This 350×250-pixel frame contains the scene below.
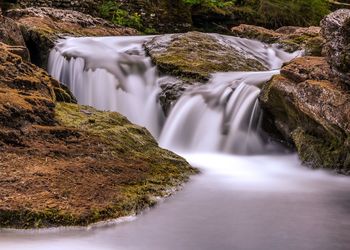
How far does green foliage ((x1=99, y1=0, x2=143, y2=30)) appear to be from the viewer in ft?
52.9

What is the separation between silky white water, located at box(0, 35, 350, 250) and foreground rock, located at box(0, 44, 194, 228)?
144 mm

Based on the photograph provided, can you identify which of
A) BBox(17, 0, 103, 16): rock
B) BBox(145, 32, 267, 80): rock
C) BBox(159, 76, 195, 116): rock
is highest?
BBox(145, 32, 267, 80): rock

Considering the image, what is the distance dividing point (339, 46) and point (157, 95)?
3.81 m

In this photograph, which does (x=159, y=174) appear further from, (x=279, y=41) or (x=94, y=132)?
(x=279, y=41)

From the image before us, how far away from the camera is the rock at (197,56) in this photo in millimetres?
8984

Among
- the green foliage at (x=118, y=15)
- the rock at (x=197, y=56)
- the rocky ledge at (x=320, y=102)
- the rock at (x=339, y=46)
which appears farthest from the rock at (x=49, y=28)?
the rock at (x=339, y=46)

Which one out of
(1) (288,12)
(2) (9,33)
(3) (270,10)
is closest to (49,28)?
(2) (9,33)

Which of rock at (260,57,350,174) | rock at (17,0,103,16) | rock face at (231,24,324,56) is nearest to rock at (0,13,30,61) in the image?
rock at (260,57,350,174)

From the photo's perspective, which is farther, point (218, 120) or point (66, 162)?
point (218, 120)

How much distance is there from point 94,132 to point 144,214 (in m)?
1.49

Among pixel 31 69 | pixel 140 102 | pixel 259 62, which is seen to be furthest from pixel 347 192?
pixel 259 62

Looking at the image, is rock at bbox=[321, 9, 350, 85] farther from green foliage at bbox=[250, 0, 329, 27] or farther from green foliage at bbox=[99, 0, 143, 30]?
green foliage at bbox=[250, 0, 329, 27]

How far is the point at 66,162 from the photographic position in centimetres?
408

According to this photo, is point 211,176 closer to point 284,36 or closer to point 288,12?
point 284,36
